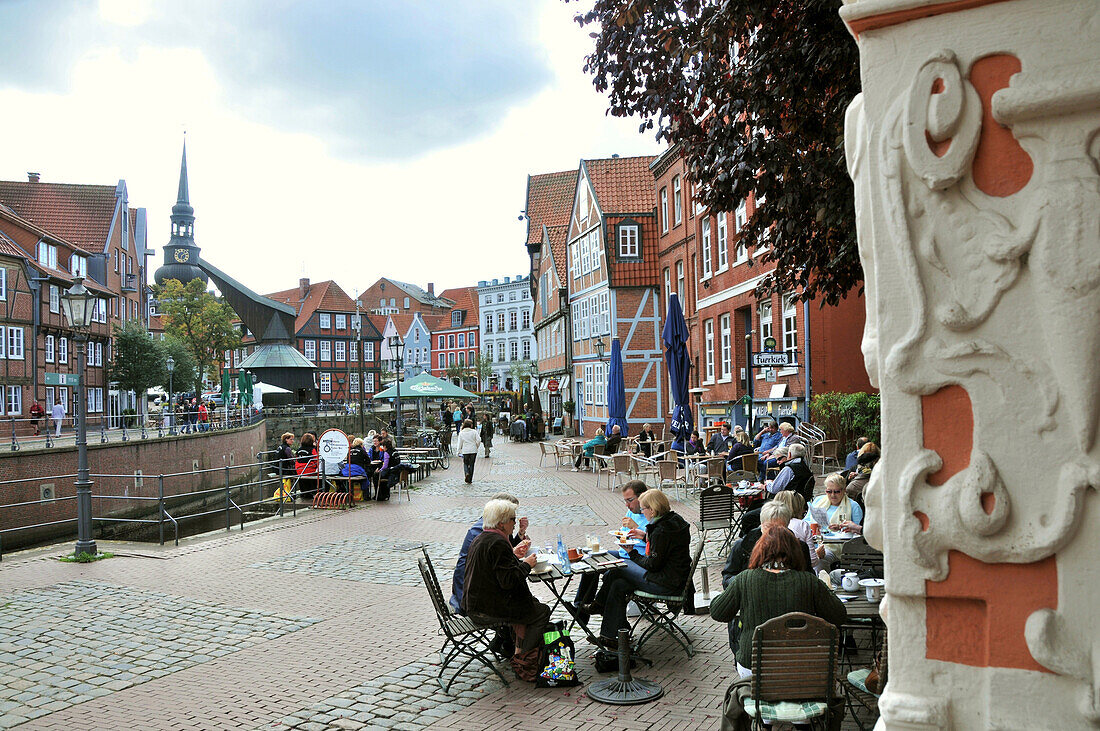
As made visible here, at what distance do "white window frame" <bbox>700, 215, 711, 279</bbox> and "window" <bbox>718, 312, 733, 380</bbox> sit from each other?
2.08m

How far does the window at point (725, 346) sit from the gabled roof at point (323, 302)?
2944 inches

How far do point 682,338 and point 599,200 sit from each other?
69.0 ft

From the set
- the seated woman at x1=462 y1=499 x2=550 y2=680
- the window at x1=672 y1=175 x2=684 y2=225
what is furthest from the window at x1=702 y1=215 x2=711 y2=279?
the seated woman at x1=462 y1=499 x2=550 y2=680

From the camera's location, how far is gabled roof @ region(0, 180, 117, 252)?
181 feet

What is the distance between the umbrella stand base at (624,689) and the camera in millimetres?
5949

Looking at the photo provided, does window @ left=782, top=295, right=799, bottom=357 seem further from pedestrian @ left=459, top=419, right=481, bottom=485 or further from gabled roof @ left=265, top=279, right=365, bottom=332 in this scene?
gabled roof @ left=265, top=279, right=365, bottom=332

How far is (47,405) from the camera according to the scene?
4219 cm

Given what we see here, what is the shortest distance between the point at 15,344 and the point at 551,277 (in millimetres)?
29517

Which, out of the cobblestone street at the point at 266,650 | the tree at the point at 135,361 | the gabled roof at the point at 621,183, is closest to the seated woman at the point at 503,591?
the cobblestone street at the point at 266,650

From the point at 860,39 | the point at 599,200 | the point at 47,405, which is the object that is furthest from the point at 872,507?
the point at 47,405

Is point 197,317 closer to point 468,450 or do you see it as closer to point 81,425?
point 468,450

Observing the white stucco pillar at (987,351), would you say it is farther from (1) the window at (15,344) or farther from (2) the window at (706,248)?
(1) the window at (15,344)

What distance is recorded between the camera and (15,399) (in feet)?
131

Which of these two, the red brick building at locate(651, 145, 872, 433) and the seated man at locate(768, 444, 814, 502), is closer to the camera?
the seated man at locate(768, 444, 814, 502)
